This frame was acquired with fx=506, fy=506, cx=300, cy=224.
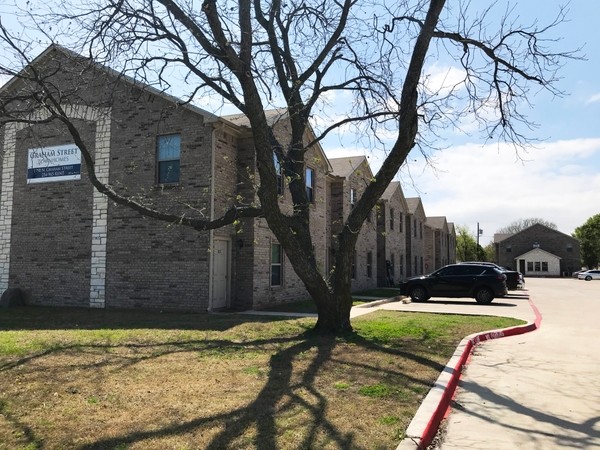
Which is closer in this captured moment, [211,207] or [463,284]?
[211,207]

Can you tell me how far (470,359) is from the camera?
885 centimetres

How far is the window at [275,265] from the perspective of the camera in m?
17.3

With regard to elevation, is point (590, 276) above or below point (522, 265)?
below

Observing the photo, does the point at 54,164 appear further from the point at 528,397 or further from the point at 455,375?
the point at 528,397

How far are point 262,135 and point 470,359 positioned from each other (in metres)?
5.53

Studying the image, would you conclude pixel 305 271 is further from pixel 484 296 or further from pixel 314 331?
pixel 484 296

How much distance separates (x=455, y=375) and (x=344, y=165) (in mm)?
20538

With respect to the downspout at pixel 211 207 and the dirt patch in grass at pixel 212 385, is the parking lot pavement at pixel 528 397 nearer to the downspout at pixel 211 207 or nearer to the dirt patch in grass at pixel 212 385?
the dirt patch in grass at pixel 212 385

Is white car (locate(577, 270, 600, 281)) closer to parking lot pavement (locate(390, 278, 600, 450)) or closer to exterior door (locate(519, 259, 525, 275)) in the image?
exterior door (locate(519, 259, 525, 275))

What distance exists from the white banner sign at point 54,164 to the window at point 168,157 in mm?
3199

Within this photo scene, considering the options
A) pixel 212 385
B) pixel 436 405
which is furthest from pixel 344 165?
pixel 436 405

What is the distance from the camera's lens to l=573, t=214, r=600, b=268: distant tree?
8438cm

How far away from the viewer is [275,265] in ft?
57.4

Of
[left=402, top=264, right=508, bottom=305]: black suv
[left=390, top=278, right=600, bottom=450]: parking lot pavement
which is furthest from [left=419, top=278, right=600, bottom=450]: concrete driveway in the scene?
[left=402, top=264, right=508, bottom=305]: black suv
